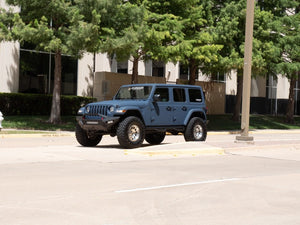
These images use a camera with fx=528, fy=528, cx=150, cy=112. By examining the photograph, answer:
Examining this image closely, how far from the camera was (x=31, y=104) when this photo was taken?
3073 centimetres

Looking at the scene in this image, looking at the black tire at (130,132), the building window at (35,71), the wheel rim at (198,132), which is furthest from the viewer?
the building window at (35,71)

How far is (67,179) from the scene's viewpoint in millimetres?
9750

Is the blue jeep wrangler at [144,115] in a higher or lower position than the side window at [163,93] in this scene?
lower

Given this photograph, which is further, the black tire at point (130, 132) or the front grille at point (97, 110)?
the front grille at point (97, 110)

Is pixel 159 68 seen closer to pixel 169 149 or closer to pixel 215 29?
pixel 215 29

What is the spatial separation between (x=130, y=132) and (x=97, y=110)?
4.27 ft

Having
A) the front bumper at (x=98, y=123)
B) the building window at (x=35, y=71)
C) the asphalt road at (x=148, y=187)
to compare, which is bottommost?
the asphalt road at (x=148, y=187)

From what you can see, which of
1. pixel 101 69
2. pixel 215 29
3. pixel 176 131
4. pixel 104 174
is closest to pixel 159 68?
pixel 101 69

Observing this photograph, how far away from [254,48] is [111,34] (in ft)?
31.3

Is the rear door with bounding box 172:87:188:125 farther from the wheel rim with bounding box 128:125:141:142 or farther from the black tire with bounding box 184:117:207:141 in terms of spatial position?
the wheel rim with bounding box 128:125:141:142

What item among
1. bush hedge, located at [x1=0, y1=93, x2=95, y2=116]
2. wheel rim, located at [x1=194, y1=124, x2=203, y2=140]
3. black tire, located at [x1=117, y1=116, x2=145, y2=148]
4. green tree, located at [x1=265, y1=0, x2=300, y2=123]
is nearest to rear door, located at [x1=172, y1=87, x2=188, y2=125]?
wheel rim, located at [x1=194, y1=124, x2=203, y2=140]

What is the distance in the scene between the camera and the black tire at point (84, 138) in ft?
55.3

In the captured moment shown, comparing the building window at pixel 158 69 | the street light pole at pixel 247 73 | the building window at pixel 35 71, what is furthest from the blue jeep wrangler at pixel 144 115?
the building window at pixel 158 69

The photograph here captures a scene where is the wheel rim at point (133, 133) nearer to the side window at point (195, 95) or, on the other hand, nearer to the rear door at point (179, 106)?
the rear door at point (179, 106)
